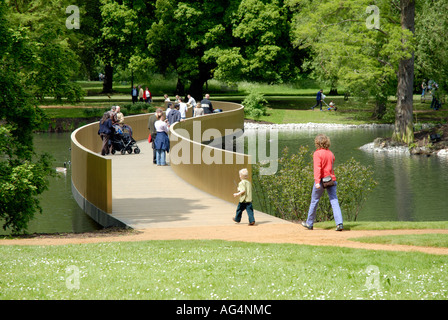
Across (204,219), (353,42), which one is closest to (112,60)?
(353,42)

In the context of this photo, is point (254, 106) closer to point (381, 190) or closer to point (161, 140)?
point (381, 190)

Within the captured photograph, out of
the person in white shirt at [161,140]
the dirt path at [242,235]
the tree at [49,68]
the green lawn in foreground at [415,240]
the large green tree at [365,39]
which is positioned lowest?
the dirt path at [242,235]

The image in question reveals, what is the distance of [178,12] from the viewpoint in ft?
188

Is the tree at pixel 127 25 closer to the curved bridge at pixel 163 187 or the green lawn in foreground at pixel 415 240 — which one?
the curved bridge at pixel 163 187

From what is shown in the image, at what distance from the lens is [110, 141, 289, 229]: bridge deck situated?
1653cm

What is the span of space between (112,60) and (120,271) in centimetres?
5792

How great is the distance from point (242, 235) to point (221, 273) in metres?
4.66

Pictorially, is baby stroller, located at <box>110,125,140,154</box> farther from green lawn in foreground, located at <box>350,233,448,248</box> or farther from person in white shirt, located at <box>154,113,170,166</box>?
green lawn in foreground, located at <box>350,233,448,248</box>

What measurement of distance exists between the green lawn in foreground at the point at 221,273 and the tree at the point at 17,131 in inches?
133

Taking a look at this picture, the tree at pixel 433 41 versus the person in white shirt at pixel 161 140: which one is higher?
the tree at pixel 433 41

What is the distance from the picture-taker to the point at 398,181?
93.8 feet

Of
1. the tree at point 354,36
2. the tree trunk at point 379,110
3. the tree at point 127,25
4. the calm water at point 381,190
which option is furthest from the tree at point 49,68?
the tree at point 127,25

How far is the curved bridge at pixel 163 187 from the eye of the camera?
1717cm
